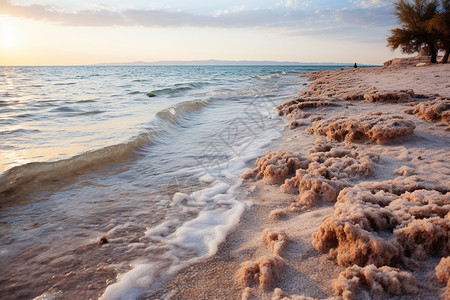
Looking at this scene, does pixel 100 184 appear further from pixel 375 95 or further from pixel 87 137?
pixel 375 95

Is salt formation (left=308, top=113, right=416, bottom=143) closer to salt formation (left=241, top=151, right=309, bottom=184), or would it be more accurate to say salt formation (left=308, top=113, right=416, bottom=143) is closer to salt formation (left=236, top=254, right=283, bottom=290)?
salt formation (left=241, top=151, right=309, bottom=184)

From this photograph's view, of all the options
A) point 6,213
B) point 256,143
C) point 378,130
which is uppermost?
point 378,130

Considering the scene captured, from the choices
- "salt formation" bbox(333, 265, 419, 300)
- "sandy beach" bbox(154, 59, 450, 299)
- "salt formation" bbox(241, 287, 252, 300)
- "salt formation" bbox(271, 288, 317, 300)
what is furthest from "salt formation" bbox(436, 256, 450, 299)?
"salt formation" bbox(241, 287, 252, 300)

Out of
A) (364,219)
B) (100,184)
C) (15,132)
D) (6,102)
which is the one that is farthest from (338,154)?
(6,102)

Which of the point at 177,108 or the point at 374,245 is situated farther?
the point at 177,108

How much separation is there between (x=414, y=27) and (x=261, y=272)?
22731 millimetres

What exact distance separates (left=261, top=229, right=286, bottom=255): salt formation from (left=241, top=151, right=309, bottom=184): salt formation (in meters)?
1.04

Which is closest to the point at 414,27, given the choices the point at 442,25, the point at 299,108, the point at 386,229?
the point at 442,25

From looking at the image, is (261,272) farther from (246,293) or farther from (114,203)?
(114,203)

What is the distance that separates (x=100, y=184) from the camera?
131 inches

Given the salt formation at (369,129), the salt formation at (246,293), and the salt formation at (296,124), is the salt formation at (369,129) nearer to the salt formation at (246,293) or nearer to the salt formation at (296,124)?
the salt formation at (296,124)

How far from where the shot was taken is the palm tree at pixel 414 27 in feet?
58.7

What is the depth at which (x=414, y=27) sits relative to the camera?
18.4m

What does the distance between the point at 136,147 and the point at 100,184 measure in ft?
5.22
